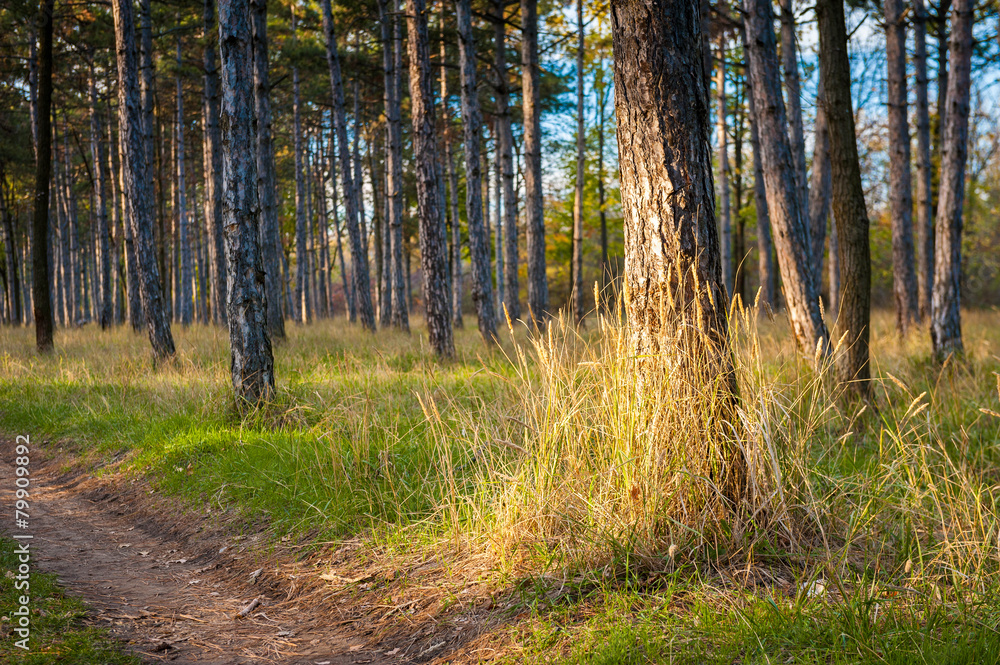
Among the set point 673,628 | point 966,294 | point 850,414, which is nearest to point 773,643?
point 673,628

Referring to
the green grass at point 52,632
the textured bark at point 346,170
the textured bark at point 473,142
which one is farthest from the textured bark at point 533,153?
the green grass at point 52,632

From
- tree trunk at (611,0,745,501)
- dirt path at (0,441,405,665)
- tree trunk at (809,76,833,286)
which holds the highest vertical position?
tree trunk at (809,76,833,286)

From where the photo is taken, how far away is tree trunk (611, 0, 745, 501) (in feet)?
9.39

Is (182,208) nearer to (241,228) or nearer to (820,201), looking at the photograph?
(241,228)

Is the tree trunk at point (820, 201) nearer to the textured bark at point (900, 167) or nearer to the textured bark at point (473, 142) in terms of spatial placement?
the textured bark at point (900, 167)

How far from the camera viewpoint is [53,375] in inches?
337

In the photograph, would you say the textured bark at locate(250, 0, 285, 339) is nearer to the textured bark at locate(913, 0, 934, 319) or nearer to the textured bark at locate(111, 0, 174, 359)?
the textured bark at locate(111, 0, 174, 359)

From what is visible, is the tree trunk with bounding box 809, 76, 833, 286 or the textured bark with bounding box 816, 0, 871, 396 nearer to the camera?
the textured bark with bounding box 816, 0, 871, 396

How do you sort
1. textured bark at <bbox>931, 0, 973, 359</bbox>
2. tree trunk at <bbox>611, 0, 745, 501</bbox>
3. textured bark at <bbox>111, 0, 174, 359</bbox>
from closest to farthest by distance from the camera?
tree trunk at <bbox>611, 0, 745, 501</bbox> < textured bark at <bbox>931, 0, 973, 359</bbox> < textured bark at <bbox>111, 0, 174, 359</bbox>

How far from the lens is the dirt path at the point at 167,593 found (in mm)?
2699

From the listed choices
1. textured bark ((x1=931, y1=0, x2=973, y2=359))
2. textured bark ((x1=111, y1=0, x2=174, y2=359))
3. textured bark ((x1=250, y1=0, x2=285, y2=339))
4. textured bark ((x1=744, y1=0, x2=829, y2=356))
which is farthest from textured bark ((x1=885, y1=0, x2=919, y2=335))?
textured bark ((x1=111, y1=0, x2=174, y2=359))

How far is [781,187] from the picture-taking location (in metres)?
6.06

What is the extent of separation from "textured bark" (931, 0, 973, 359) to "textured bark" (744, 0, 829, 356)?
2.23 m

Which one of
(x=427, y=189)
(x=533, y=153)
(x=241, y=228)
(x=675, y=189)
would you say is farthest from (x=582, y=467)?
(x=533, y=153)
